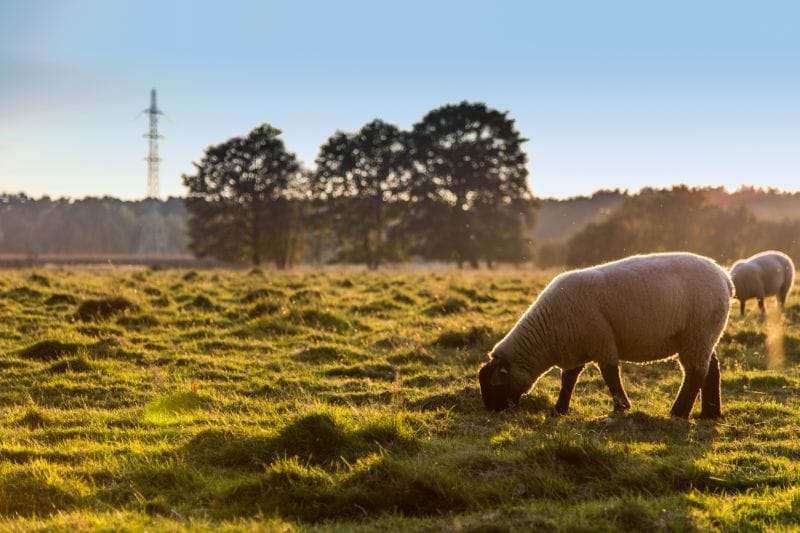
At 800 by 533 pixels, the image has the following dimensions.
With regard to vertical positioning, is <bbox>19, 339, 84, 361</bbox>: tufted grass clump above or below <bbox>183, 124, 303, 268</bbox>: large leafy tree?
below

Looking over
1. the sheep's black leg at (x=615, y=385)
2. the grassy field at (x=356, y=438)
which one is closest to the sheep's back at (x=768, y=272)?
the grassy field at (x=356, y=438)

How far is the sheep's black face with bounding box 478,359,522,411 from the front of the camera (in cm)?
878

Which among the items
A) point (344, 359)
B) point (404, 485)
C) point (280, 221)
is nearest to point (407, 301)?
point (344, 359)

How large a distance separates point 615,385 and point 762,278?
1321 cm

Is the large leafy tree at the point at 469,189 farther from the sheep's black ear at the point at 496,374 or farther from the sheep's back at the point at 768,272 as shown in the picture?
the sheep's black ear at the point at 496,374

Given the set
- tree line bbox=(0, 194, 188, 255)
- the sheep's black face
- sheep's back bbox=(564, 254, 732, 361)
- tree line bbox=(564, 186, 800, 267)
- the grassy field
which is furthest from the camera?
tree line bbox=(0, 194, 188, 255)

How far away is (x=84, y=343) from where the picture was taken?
12.6 metres

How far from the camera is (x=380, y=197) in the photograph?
184ft

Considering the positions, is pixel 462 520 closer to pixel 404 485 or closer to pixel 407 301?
pixel 404 485

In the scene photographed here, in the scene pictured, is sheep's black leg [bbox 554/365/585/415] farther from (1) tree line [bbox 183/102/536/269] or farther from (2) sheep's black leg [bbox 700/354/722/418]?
(1) tree line [bbox 183/102/536/269]

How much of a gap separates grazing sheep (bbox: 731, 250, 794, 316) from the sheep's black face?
12.5m

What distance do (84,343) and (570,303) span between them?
9.01 meters

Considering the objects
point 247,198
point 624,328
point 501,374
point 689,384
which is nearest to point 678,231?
point 247,198

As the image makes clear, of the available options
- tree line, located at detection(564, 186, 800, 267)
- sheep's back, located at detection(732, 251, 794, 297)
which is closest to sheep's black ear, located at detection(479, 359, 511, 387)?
sheep's back, located at detection(732, 251, 794, 297)
